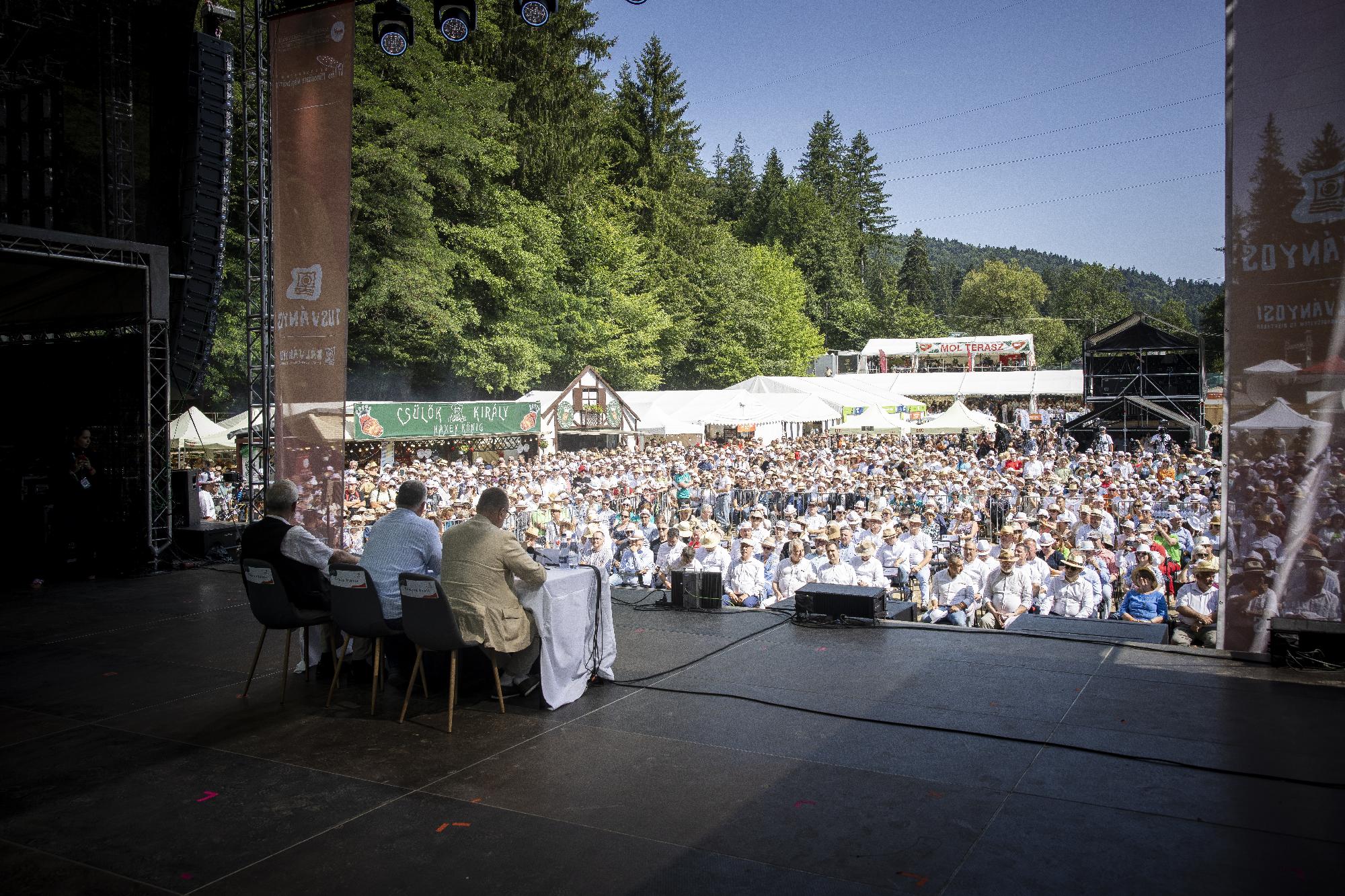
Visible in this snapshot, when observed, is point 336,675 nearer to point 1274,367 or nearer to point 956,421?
point 1274,367

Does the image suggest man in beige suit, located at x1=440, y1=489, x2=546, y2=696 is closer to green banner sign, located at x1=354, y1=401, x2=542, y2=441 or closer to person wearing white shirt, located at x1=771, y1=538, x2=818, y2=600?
person wearing white shirt, located at x1=771, y1=538, x2=818, y2=600

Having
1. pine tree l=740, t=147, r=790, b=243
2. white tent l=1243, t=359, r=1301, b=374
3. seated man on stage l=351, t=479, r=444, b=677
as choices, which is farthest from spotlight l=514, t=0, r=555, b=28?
pine tree l=740, t=147, r=790, b=243

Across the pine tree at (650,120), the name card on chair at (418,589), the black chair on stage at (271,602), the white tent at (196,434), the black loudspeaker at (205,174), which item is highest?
the pine tree at (650,120)

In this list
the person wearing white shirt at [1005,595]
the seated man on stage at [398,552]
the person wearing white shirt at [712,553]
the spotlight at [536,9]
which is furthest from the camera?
the person wearing white shirt at [712,553]

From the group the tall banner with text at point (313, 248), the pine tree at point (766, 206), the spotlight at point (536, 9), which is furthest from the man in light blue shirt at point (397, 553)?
the pine tree at point (766, 206)

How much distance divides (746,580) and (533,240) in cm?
2119

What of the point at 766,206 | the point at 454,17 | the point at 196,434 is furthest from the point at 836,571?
the point at 766,206

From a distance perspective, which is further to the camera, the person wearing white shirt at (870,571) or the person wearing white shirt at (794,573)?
the person wearing white shirt at (794,573)

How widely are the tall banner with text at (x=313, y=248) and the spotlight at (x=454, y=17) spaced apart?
0.88 meters

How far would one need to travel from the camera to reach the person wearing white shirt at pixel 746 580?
8.52m

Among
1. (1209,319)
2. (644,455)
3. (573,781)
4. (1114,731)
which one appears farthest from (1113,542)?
(1209,319)

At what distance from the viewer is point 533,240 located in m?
27.7

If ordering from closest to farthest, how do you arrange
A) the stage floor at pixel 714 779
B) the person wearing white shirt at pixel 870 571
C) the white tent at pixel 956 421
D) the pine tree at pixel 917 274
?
the stage floor at pixel 714 779 → the person wearing white shirt at pixel 870 571 → the white tent at pixel 956 421 → the pine tree at pixel 917 274

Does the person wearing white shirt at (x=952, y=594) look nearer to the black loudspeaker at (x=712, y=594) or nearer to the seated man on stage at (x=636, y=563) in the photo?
the black loudspeaker at (x=712, y=594)
